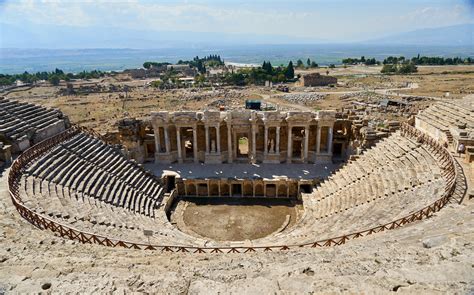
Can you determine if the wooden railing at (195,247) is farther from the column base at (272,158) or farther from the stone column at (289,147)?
the column base at (272,158)

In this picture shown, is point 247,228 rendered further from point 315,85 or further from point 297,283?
point 315,85

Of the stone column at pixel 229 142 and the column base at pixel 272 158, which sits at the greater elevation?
the stone column at pixel 229 142

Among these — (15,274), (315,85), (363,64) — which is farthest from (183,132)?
(363,64)

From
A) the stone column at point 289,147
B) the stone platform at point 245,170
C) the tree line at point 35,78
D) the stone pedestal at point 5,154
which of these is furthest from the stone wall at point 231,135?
the tree line at point 35,78

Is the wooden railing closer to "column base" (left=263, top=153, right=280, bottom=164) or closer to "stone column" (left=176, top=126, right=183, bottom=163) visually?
"stone column" (left=176, top=126, right=183, bottom=163)

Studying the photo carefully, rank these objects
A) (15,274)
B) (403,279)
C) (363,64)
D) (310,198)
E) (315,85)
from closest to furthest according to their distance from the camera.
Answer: (403,279) → (15,274) → (310,198) → (315,85) → (363,64)

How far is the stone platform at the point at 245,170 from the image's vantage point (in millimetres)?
30125

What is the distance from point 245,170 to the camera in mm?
31531

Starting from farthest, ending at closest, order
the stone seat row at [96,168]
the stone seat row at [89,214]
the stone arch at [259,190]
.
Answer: the stone arch at [259,190] → the stone seat row at [96,168] → the stone seat row at [89,214]

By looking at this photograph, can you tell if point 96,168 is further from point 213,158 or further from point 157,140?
point 213,158

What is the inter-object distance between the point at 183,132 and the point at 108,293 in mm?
26348

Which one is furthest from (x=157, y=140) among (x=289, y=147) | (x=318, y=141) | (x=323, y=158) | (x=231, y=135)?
(x=323, y=158)

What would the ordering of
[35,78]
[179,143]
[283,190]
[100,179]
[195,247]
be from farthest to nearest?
[35,78] < [179,143] < [283,190] < [100,179] < [195,247]

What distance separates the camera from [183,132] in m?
34.6
